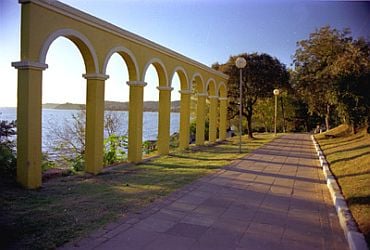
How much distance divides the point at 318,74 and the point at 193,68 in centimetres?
811

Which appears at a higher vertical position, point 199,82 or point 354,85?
point 199,82

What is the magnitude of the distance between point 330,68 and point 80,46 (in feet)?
44.1

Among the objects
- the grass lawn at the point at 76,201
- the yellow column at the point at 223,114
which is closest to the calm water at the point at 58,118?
the grass lawn at the point at 76,201

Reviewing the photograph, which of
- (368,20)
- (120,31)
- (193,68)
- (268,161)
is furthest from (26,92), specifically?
(193,68)

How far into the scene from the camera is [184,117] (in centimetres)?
1366

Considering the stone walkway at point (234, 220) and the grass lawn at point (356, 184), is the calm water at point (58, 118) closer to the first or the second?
the stone walkway at point (234, 220)

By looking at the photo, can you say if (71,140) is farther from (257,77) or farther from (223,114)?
(257,77)

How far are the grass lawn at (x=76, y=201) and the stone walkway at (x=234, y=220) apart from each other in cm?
27

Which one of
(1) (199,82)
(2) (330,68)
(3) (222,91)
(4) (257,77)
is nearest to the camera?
(1) (199,82)

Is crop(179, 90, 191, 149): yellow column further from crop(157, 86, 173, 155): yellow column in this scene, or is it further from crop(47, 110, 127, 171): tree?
crop(47, 110, 127, 171): tree

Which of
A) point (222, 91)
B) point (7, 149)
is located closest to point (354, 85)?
point (222, 91)

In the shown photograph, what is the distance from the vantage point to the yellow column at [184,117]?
1353 centimetres

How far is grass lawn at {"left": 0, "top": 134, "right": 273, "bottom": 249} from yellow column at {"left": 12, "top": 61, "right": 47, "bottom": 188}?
11.4 inches

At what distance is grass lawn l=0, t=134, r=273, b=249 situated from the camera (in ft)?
11.5
